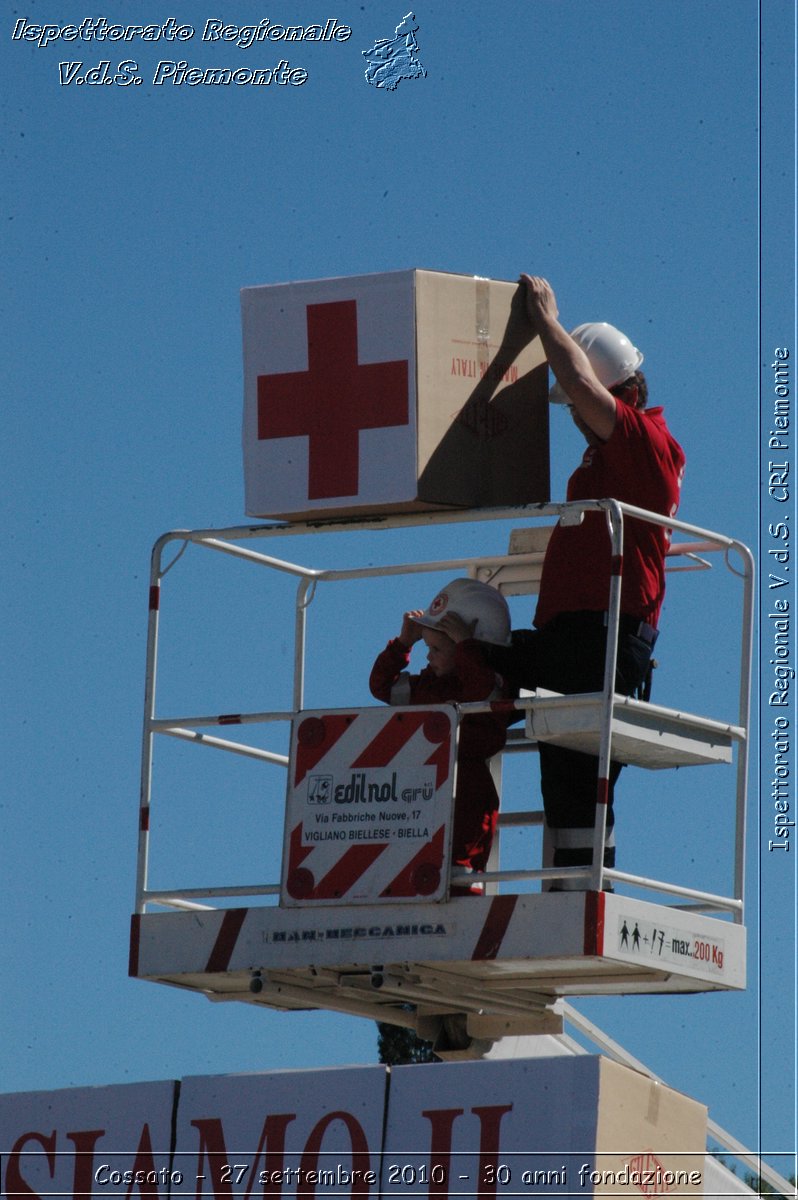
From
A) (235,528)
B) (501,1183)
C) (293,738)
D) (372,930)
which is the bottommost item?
(501,1183)

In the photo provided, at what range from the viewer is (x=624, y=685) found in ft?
36.4

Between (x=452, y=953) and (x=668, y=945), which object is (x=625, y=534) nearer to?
(x=668, y=945)

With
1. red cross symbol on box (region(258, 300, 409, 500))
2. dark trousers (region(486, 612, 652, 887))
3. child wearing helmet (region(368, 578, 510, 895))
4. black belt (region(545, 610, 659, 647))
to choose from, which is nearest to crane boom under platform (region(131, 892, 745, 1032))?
child wearing helmet (region(368, 578, 510, 895))

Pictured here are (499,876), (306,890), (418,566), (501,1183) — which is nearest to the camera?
(501,1183)

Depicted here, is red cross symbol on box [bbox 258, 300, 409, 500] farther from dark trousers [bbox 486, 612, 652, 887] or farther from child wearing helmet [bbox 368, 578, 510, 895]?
dark trousers [bbox 486, 612, 652, 887]

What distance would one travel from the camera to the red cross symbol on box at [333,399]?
11.3 metres

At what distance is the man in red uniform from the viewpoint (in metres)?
11.0

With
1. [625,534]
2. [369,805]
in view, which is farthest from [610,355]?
[369,805]

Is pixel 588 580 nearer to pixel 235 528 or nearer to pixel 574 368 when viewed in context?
pixel 574 368

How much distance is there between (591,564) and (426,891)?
5.33 ft

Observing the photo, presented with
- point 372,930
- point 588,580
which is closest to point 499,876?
point 372,930

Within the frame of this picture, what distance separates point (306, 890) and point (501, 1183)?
1.92m

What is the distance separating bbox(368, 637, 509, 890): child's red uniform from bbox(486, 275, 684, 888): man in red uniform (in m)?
0.14

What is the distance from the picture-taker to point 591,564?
36.6 feet
